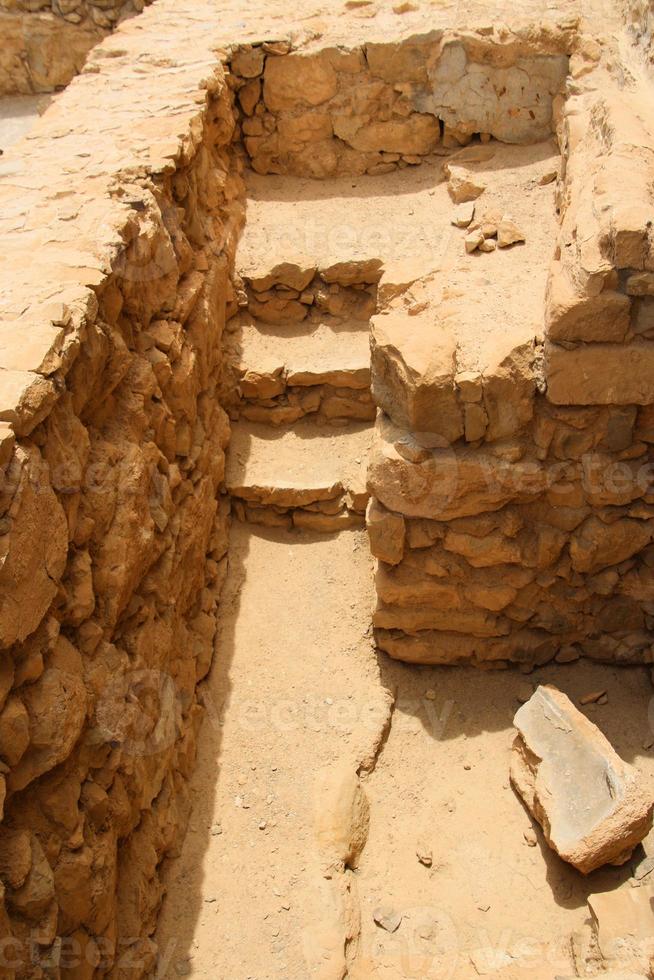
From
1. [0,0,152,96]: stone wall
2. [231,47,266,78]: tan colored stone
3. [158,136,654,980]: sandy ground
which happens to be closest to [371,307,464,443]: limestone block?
[158,136,654,980]: sandy ground

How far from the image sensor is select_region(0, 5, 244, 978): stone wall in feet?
7.23

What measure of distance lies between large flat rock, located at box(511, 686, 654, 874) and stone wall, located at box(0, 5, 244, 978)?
52.7 inches

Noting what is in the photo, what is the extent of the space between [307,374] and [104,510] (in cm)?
192

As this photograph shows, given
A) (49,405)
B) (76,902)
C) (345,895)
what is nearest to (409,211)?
(49,405)

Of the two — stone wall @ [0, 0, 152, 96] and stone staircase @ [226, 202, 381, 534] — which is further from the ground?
stone wall @ [0, 0, 152, 96]

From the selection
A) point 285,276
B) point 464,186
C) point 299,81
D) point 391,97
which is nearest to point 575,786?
point 285,276

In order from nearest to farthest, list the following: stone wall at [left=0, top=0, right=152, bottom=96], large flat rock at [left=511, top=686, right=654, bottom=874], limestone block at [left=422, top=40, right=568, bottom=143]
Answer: large flat rock at [left=511, top=686, right=654, bottom=874]
limestone block at [left=422, top=40, right=568, bottom=143]
stone wall at [left=0, top=0, right=152, bottom=96]

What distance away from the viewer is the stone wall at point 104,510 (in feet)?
7.23

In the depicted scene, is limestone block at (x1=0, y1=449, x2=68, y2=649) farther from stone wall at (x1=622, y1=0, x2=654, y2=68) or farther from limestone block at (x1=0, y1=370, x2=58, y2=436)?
stone wall at (x1=622, y1=0, x2=654, y2=68)

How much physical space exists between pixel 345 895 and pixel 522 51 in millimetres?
4507

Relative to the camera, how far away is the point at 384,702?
3.63m

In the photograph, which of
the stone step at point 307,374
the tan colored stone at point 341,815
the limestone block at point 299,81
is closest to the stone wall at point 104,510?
the stone step at point 307,374

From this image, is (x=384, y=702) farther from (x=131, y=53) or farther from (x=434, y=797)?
(x=131, y=53)

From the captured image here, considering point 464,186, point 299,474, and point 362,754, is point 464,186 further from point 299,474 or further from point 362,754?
point 362,754
